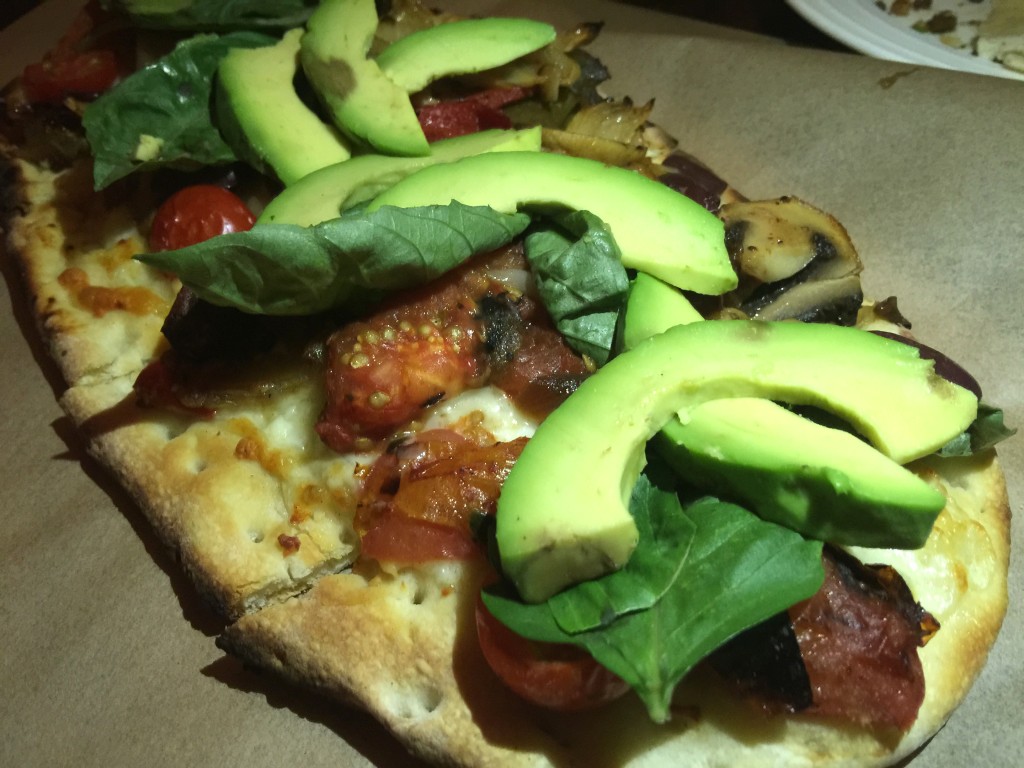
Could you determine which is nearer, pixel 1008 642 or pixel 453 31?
pixel 1008 642

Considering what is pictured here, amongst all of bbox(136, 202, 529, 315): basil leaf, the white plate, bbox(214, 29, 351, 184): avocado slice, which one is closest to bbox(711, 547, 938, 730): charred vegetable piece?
bbox(136, 202, 529, 315): basil leaf

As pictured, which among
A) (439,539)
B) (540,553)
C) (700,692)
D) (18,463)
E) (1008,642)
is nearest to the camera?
(540,553)

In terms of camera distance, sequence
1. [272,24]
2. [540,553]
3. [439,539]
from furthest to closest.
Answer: [272,24]
[439,539]
[540,553]

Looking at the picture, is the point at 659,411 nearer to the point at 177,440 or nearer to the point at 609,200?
the point at 609,200

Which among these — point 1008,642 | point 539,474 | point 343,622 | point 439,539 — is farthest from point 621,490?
point 1008,642

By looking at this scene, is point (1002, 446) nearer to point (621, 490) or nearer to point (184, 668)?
point (621, 490)

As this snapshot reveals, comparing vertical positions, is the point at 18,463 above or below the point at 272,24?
below

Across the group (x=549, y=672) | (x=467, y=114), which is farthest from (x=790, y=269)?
(x=549, y=672)

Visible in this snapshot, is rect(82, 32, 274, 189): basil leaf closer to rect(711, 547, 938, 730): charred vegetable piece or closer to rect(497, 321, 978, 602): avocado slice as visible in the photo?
rect(497, 321, 978, 602): avocado slice
